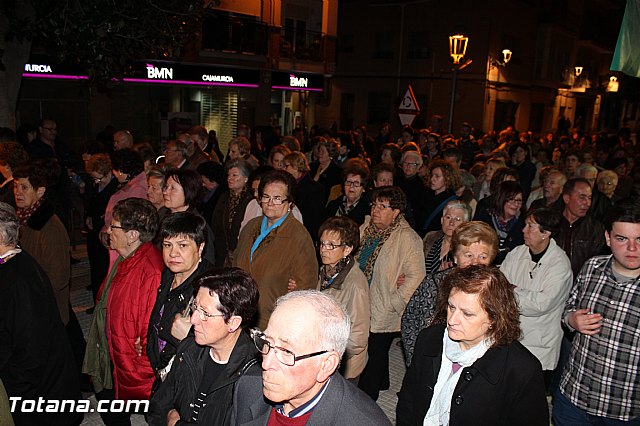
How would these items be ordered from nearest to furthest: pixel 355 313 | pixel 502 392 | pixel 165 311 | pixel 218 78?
pixel 502 392 < pixel 165 311 < pixel 355 313 < pixel 218 78

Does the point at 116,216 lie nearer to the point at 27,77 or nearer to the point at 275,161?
the point at 275,161

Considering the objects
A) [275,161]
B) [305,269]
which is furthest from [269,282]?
[275,161]

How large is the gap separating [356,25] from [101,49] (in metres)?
26.6

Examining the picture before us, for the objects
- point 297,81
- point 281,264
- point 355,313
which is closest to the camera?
point 355,313

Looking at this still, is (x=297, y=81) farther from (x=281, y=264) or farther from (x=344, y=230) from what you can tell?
(x=344, y=230)

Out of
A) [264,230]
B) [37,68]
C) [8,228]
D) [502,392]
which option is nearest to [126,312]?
[8,228]

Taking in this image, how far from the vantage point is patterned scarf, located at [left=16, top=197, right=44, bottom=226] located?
16.7ft

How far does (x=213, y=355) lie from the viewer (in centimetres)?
305

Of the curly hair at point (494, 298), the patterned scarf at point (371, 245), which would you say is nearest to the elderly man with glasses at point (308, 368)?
the curly hair at point (494, 298)

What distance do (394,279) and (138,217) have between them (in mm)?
2254

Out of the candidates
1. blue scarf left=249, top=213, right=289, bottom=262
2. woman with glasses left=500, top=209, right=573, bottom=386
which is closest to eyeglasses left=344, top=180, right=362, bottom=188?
blue scarf left=249, top=213, right=289, bottom=262

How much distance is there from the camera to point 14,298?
11.4ft

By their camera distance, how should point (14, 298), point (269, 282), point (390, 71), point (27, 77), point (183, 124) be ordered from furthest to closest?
point (390, 71) < point (183, 124) < point (27, 77) < point (269, 282) < point (14, 298)

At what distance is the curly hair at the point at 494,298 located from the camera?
290 cm
